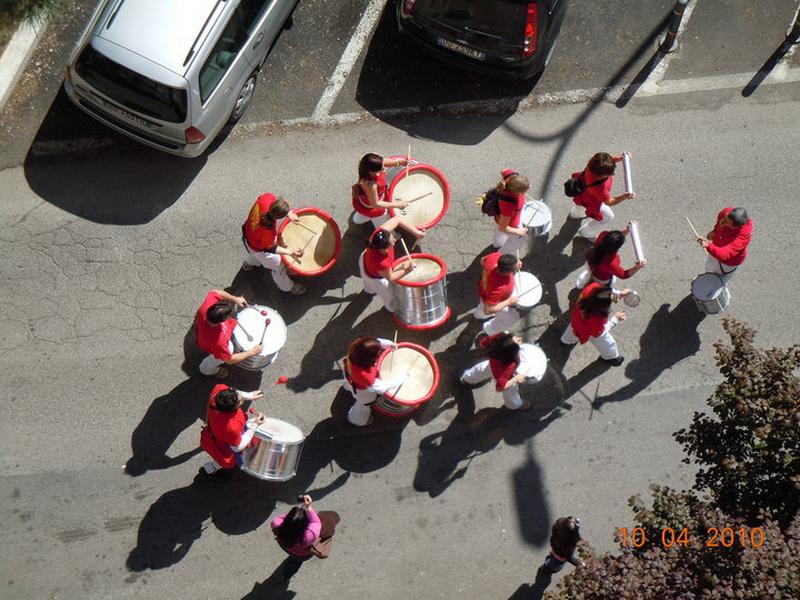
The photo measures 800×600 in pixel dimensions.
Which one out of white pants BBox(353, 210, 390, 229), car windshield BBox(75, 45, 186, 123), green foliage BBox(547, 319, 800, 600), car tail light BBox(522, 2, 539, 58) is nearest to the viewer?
green foliage BBox(547, 319, 800, 600)

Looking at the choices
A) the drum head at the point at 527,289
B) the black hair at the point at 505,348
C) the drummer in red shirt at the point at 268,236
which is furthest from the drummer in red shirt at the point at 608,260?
the drummer in red shirt at the point at 268,236

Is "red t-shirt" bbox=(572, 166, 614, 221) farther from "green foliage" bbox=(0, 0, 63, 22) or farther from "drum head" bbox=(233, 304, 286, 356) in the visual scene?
"green foliage" bbox=(0, 0, 63, 22)

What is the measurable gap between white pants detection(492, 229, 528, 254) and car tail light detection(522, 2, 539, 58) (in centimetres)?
230

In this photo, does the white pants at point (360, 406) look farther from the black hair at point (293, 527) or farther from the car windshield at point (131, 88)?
the car windshield at point (131, 88)

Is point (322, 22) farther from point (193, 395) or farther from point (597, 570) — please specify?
point (597, 570)

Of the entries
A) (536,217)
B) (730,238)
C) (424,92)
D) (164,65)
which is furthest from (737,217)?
(164,65)

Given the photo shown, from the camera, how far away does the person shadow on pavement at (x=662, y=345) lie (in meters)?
8.74

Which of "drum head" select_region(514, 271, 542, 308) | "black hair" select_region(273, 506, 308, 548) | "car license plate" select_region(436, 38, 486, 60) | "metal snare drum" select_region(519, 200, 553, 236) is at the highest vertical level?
"car license plate" select_region(436, 38, 486, 60)

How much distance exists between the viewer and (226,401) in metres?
6.96

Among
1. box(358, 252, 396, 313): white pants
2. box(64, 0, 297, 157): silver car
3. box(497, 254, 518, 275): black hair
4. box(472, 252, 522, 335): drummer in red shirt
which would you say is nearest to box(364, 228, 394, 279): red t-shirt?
box(358, 252, 396, 313): white pants

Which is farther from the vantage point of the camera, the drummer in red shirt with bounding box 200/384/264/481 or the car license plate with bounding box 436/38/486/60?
the car license plate with bounding box 436/38/486/60

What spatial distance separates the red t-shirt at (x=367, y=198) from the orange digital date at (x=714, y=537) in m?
4.15

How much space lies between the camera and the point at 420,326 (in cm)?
812

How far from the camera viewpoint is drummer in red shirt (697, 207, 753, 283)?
786cm
